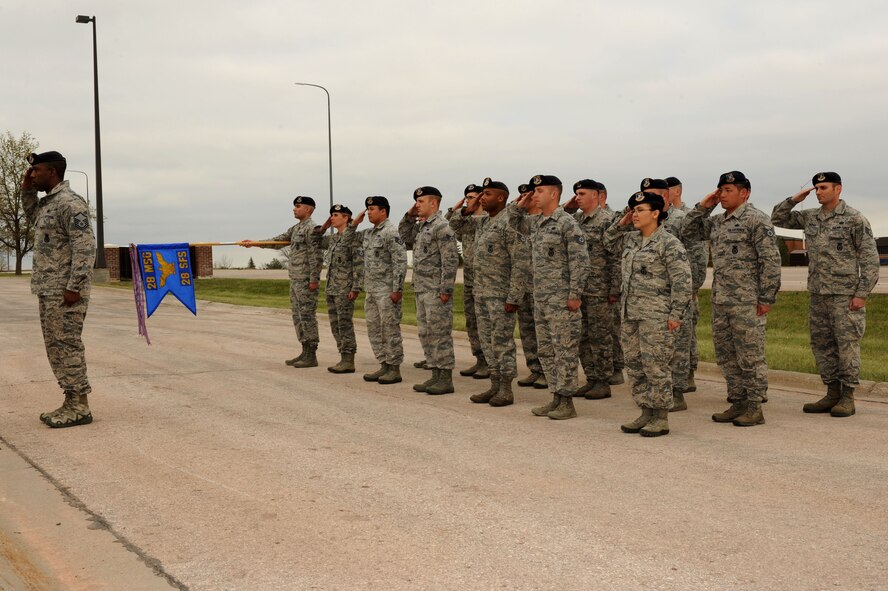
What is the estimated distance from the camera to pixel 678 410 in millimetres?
8359

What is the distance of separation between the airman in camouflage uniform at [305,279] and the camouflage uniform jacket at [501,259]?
127 inches

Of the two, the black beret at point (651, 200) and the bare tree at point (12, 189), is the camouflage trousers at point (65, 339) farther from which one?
the bare tree at point (12, 189)

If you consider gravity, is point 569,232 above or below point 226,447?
above

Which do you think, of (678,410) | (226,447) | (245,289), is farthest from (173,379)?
(245,289)

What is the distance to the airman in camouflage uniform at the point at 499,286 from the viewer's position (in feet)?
28.4

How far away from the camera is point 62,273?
7492 millimetres

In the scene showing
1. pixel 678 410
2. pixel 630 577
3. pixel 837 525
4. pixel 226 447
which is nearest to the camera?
pixel 630 577

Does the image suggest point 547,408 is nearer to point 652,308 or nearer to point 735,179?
point 652,308

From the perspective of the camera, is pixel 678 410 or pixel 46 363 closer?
pixel 678 410

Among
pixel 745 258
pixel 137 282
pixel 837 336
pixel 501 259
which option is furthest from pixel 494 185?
pixel 137 282

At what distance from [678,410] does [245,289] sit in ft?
83.8

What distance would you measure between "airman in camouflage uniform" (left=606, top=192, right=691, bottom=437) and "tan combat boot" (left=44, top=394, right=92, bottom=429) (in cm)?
460

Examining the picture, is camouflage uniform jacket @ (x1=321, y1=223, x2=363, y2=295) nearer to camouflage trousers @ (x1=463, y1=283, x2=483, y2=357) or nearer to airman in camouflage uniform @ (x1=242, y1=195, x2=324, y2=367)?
airman in camouflage uniform @ (x1=242, y1=195, x2=324, y2=367)

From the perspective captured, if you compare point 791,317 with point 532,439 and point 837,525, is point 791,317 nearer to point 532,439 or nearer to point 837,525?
point 532,439
